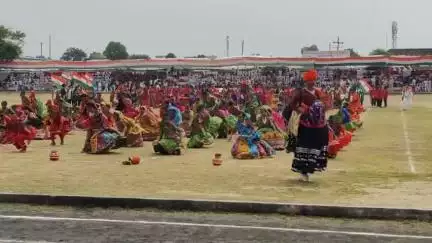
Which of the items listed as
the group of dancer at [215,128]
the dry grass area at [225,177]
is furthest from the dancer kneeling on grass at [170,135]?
the dry grass area at [225,177]

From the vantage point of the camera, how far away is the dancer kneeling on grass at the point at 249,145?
52.6 ft

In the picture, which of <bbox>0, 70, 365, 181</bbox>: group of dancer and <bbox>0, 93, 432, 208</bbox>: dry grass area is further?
<bbox>0, 70, 365, 181</bbox>: group of dancer

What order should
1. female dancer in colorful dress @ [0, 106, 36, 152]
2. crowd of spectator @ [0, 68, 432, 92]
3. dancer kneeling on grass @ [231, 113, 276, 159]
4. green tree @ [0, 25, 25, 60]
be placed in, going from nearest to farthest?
dancer kneeling on grass @ [231, 113, 276, 159] < female dancer in colorful dress @ [0, 106, 36, 152] < crowd of spectator @ [0, 68, 432, 92] < green tree @ [0, 25, 25, 60]

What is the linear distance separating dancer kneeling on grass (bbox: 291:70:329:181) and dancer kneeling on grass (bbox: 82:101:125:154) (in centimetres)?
700

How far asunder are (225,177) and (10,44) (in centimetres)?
8508

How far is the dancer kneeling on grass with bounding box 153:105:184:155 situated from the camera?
16969 millimetres

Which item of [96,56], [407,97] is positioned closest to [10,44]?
[96,56]

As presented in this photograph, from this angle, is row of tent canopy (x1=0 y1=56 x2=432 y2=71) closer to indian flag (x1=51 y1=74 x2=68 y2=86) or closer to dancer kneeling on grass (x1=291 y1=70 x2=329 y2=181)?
indian flag (x1=51 y1=74 x2=68 y2=86)

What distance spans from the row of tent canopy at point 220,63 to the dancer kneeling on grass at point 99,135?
1645 inches

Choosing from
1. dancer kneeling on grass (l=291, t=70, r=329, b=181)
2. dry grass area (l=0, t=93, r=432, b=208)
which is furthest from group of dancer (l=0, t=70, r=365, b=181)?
dry grass area (l=0, t=93, r=432, b=208)

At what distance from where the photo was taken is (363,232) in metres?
8.23

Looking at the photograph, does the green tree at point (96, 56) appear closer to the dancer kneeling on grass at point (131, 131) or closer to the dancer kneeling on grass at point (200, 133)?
the dancer kneeling on grass at point (131, 131)

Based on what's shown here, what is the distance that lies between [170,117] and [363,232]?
9540 mm

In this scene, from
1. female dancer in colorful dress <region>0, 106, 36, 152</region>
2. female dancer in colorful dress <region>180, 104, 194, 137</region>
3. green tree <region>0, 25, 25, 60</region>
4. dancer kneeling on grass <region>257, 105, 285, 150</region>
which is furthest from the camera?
green tree <region>0, 25, 25, 60</region>
